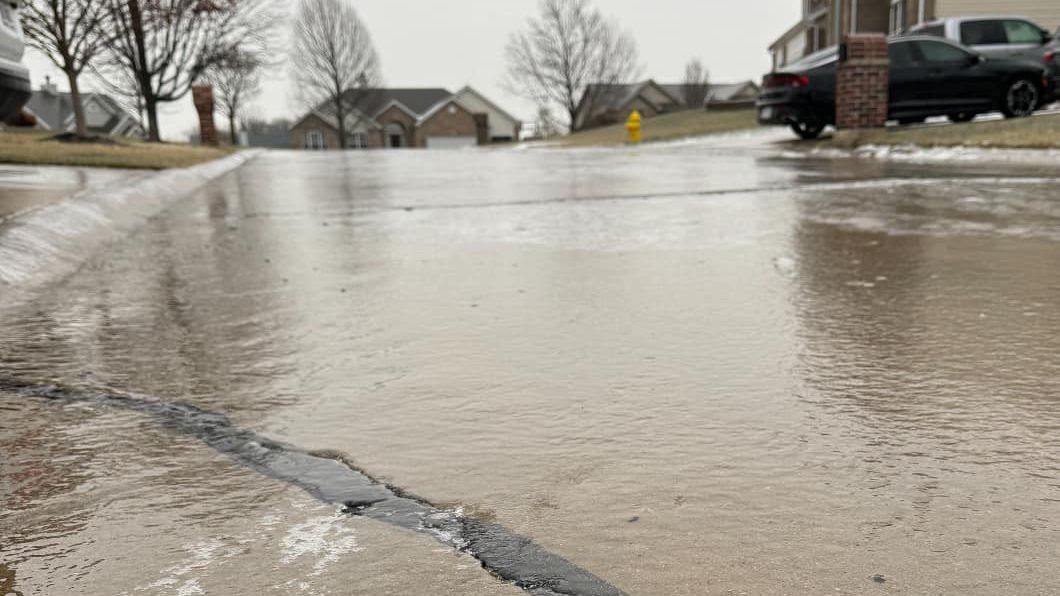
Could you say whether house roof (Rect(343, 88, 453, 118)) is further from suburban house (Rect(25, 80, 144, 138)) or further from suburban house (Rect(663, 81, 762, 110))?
suburban house (Rect(663, 81, 762, 110))

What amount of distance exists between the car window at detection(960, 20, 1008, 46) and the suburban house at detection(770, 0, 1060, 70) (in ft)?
7.44

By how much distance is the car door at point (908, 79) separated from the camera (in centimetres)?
1449

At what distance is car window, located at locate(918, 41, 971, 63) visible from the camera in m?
14.5

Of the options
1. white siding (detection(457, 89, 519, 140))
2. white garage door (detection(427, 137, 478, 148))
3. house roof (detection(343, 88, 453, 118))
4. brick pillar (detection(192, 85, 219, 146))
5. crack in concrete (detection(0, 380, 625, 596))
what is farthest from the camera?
white siding (detection(457, 89, 519, 140))

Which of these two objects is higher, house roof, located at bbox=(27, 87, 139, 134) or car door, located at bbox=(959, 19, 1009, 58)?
house roof, located at bbox=(27, 87, 139, 134)

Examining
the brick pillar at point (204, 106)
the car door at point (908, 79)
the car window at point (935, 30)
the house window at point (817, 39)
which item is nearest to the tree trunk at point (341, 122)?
the house window at point (817, 39)

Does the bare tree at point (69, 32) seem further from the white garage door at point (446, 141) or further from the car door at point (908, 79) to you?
the white garage door at point (446, 141)

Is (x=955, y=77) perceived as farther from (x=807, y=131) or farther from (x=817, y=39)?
(x=817, y=39)

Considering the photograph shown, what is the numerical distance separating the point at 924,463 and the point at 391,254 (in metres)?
3.10

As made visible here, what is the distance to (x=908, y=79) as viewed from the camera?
14500mm

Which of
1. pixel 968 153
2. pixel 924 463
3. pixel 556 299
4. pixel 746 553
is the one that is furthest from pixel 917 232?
pixel 968 153

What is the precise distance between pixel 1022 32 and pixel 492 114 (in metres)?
60.2

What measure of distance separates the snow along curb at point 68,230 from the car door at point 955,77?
12594 millimetres

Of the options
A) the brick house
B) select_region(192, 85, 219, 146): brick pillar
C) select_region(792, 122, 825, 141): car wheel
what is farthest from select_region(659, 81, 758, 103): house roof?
select_region(792, 122, 825, 141): car wheel
